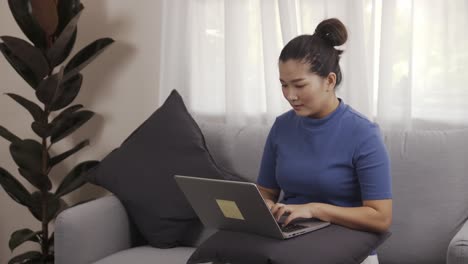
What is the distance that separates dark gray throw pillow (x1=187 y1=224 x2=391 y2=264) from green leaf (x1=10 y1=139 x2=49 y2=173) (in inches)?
54.5

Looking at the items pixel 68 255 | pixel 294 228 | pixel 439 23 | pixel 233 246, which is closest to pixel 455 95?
pixel 439 23

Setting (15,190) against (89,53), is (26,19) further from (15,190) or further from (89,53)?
(15,190)

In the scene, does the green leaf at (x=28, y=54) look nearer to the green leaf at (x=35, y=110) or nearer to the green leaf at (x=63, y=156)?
the green leaf at (x=35, y=110)

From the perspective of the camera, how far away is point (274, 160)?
2338 millimetres

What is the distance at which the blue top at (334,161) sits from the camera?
2047mm

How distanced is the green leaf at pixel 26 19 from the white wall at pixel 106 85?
15.5 inches

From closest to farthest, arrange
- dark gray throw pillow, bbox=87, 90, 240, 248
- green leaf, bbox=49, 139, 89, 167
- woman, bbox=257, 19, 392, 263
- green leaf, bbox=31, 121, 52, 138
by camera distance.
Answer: woman, bbox=257, 19, 392, 263 → dark gray throw pillow, bbox=87, 90, 240, 248 → green leaf, bbox=31, 121, 52, 138 → green leaf, bbox=49, 139, 89, 167

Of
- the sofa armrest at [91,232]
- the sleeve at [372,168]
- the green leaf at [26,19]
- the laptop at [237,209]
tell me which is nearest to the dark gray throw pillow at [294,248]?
the laptop at [237,209]

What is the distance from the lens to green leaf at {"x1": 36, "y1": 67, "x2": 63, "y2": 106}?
115 inches

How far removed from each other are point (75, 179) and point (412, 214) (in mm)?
1514

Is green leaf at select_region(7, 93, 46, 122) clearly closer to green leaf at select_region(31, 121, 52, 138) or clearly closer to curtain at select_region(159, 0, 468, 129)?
green leaf at select_region(31, 121, 52, 138)

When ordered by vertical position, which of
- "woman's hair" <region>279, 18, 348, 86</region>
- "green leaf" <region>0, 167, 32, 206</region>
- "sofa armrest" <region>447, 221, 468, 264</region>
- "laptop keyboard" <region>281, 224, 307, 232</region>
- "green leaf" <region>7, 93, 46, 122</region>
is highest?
"woman's hair" <region>279, 18, 348, 86</region>

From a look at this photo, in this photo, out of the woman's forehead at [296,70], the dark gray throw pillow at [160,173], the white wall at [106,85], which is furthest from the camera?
the white wall at [106,85]

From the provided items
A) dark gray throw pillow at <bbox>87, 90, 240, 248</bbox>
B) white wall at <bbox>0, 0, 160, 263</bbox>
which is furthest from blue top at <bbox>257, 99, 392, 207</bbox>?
white wall at <bbox>0, 0, 160, 263</bbox>
